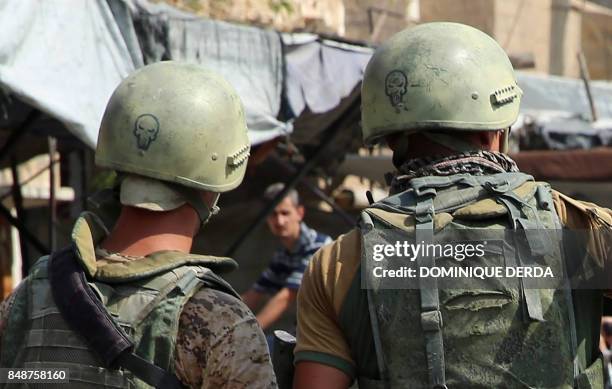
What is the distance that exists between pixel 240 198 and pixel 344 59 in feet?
8.50

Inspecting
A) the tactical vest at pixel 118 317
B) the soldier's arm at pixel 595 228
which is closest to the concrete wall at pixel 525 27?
the soldier's arm at pixel 595 228

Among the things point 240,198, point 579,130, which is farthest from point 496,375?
point 579,130

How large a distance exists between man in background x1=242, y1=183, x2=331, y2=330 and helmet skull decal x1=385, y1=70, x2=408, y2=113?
4.46m

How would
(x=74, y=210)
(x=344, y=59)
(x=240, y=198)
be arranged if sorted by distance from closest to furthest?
(x=344, y=59)
(x=74, y=210)
(x=240, y=198)

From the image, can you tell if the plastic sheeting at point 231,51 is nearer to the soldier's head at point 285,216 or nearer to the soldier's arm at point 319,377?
the soldier's head at point 285,216

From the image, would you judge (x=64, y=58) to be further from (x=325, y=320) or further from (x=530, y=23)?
(x=530, y=23)

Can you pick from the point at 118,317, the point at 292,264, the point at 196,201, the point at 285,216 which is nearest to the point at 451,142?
the point at 196,201

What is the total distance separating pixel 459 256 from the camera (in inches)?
117

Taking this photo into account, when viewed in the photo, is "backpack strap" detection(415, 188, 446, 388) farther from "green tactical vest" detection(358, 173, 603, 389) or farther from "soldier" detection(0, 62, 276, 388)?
"soldier" detection(0, 62, 276, 388)

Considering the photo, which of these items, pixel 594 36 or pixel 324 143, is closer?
pixel 324 143

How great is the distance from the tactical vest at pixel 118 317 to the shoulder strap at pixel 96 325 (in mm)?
14

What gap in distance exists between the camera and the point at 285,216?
301 inches

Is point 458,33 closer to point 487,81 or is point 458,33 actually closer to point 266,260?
point 487,81

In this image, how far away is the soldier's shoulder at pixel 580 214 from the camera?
2.97 metres
